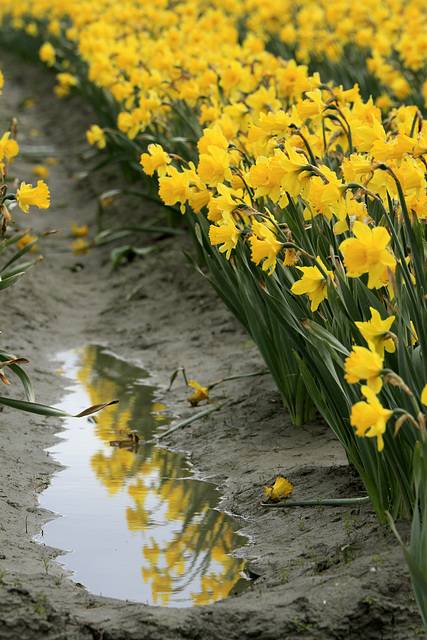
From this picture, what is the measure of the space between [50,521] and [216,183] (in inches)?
47.3

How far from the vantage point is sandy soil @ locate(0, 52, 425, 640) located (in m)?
1.99

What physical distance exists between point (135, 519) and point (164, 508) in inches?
4.8

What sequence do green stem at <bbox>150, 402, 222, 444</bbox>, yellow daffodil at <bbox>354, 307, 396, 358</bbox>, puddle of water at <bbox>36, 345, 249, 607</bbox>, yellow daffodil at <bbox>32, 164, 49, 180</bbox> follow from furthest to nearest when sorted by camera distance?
yellow daffodil at <bbox>32, 164, 49, 180</bbox>, green stem at <bbox>150, 402, 222, 444</bbox>, puddle of water at <bbox>36, 345, 249, 607</bbox>, yellow daffodil at <bbox>354, 307, 396, 358</bbox>

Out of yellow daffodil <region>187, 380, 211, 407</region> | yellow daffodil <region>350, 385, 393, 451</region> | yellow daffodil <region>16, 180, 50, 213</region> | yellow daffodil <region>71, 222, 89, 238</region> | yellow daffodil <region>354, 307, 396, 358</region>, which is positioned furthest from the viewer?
yellow daffodil <region>71, 222, 89, 238</region>

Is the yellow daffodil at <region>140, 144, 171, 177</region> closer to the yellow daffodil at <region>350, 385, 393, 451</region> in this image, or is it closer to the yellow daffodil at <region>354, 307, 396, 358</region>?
the yellow daffodil at <region>354, 307, 396, 358</region>

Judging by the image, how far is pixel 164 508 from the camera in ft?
9.41

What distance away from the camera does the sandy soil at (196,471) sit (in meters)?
1.99

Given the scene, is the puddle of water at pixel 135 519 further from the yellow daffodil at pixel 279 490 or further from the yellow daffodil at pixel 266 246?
the yellow daffodil at pixel 266 246

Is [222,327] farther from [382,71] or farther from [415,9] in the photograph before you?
[415,9]

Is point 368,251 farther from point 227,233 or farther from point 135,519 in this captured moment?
point 135,519

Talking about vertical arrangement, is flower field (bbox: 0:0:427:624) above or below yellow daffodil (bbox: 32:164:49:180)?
below

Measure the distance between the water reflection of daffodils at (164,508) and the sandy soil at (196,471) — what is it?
3.2 inches

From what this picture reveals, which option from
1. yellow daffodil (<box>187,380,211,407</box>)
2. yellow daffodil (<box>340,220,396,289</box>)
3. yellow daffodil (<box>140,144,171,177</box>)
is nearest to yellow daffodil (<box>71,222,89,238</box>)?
yellow daffodil (<box>187,380,211,407</box>)

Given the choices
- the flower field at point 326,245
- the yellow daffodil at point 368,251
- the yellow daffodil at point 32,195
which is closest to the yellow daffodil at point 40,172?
the flower field at point 326,245
